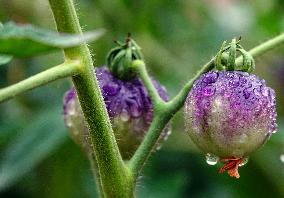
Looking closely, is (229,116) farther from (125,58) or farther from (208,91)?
(125,58)

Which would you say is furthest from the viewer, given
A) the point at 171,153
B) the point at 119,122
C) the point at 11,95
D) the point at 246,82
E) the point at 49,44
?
the point at 171,153

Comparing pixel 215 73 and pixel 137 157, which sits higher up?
pixel 215 73

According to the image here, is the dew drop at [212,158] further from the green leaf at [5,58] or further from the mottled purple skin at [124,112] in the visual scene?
the green leaf at [5,58]

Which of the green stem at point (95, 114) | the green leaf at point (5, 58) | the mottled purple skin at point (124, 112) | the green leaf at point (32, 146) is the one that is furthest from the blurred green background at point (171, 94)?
the green leaf at point (5, 58)

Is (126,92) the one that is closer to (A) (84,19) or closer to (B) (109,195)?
(B) (109,195)

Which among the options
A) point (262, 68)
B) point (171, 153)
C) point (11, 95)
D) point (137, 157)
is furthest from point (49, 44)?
point (262, 68)
